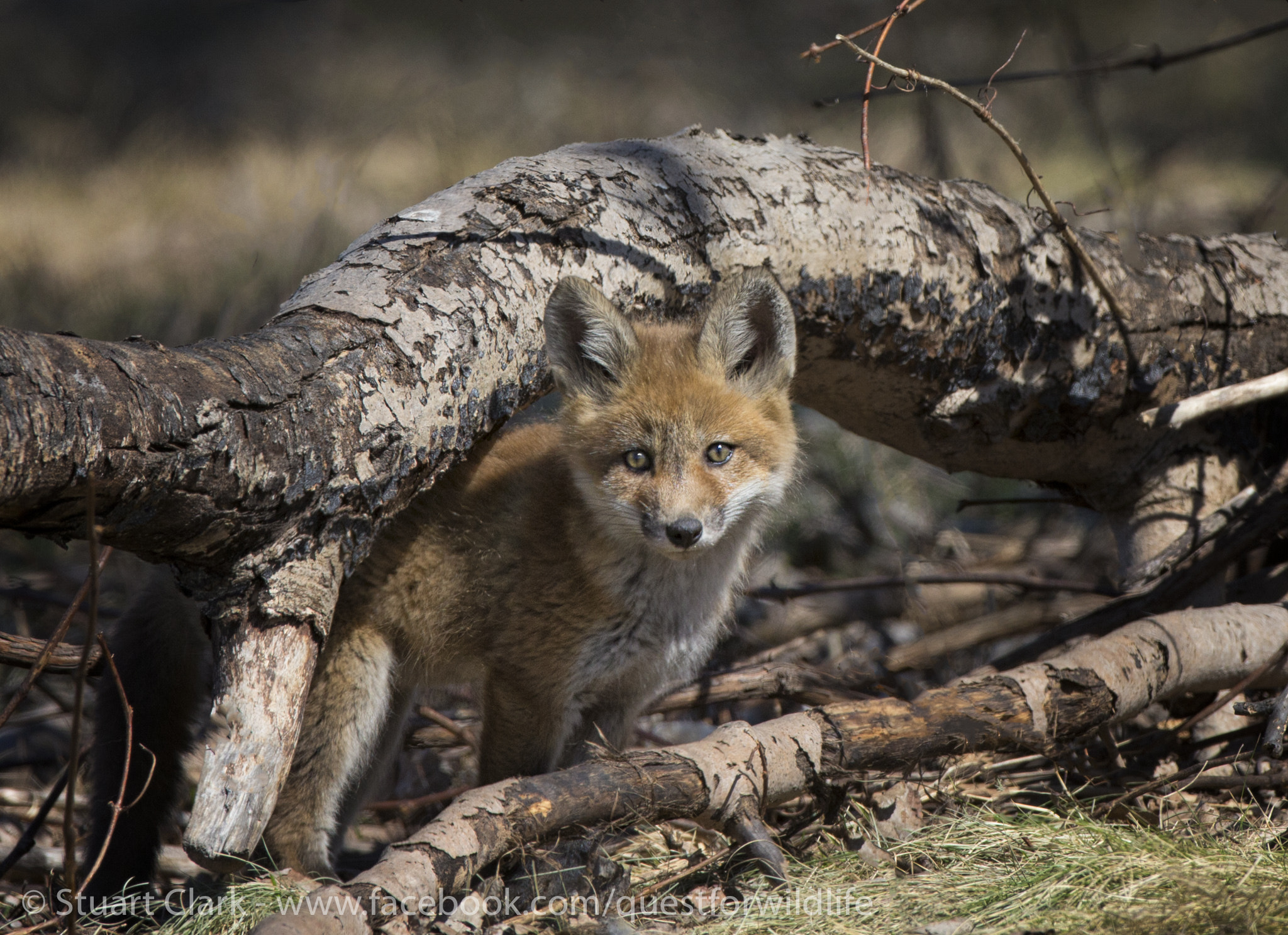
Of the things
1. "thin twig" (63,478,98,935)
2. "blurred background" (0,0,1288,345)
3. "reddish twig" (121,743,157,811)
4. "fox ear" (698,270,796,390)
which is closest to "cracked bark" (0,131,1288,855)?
"thin twig" (63,478,98,935)

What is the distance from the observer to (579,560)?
3.17 metres

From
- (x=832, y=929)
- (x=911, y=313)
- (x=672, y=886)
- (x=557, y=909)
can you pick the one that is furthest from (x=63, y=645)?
(x=911, y=313)

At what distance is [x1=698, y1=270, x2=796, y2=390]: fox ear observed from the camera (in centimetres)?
302

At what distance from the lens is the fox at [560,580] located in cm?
305

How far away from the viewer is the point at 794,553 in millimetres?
6258

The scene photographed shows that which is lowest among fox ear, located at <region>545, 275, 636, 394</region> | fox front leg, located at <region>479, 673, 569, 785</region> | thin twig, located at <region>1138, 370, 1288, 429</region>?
fox front leg, located at <region>479, 673, 569, 785</region>

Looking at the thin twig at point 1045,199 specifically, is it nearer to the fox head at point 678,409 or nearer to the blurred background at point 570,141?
the fox head at point 678,409

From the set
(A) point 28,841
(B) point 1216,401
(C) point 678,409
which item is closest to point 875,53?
(C) point 678,409

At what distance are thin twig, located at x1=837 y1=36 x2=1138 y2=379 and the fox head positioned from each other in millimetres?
761

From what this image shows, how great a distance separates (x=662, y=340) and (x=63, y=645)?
2345mm

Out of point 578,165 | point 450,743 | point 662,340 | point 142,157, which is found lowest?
point 450,743

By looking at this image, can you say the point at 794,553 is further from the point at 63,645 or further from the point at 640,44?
the point at 640,44

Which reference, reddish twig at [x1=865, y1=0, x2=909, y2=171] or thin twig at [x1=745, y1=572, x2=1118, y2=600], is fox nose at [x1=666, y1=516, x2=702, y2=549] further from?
thin twig at [x1=745, y1=572, x2=1118, y2=600]

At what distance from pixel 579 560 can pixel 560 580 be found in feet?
0.30
